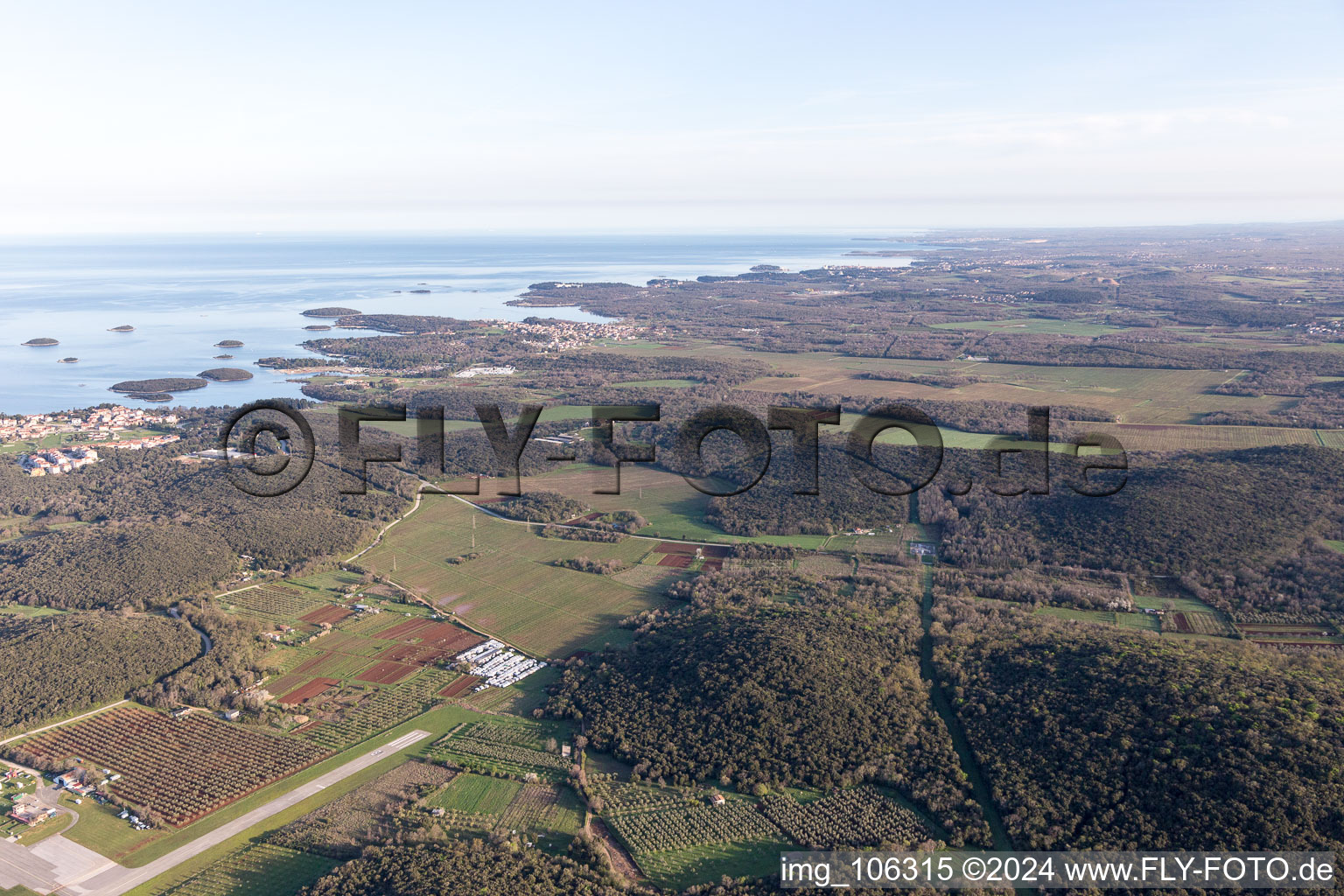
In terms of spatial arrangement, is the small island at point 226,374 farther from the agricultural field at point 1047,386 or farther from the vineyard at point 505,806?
the vineyard at point 505,806

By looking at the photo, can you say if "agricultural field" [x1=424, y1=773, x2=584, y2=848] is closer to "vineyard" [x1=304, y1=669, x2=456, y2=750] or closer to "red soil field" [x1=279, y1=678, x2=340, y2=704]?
"vineyard" [x1=304, y1=669, x2=456, y2=750]

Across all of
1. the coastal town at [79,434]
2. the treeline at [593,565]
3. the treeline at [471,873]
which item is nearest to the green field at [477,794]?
the treeline at [471,873]

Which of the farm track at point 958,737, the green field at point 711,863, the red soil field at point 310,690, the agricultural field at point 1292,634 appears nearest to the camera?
the green field at point 711,863

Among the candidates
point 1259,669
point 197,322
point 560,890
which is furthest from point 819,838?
point 197,322

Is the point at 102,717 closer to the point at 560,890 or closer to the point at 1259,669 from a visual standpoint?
the point at 560,890

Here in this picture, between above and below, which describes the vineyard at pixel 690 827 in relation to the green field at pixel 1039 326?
below

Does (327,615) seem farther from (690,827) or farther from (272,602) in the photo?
(690,827)

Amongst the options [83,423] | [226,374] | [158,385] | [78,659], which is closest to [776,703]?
[78,659]
